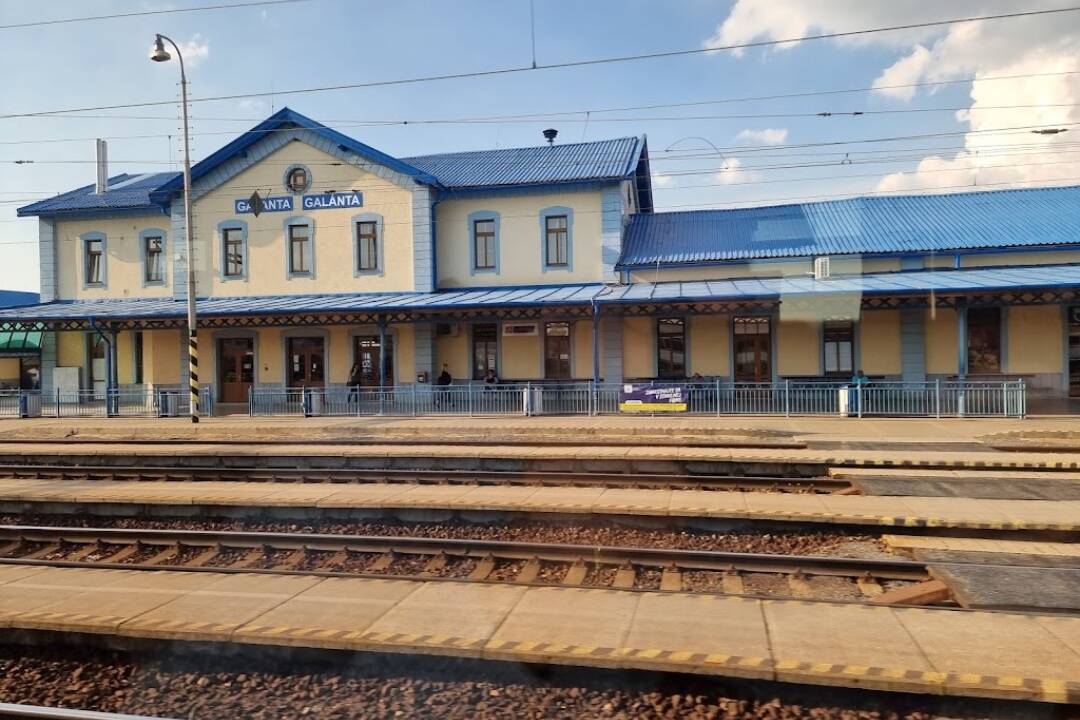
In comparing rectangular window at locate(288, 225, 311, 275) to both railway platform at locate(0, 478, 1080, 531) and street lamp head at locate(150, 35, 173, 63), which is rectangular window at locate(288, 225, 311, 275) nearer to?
street lamp head at locate(150, 35, 173, 63)

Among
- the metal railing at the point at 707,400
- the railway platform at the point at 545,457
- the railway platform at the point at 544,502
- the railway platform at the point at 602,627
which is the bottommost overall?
the railway platform at the point at 602,627

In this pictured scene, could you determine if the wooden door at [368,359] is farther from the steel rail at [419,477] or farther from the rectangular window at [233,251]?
the steel rail at [419,477]

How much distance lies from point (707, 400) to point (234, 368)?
60.4 feet

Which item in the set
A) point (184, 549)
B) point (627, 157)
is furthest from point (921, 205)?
point (184, 549)

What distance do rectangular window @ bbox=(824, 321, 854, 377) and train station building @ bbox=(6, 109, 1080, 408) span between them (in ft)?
0.22

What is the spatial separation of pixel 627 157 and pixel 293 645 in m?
23.5

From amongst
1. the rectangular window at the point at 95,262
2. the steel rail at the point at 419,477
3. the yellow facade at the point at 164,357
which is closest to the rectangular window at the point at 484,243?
the yellow facade at the point at 164,357

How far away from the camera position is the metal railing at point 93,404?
79.6ft

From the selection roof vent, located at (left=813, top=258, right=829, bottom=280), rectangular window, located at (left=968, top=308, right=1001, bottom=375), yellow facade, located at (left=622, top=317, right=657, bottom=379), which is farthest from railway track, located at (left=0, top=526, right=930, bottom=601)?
rectangular window, located at (left=968, top=308, right=1001, bottom=375)

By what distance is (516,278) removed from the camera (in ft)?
84.7

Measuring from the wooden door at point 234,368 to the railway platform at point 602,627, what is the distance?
20959 mm

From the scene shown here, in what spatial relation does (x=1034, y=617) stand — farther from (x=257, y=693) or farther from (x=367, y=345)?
(x=367, y=345)

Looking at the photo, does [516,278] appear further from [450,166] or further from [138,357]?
[138,357]

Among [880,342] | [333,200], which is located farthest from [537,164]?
[880,342]
